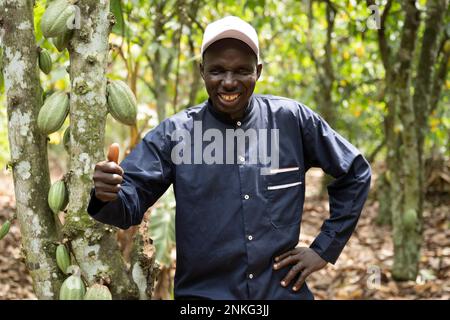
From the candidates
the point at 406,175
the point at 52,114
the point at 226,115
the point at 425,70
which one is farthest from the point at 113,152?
the point at 425,70

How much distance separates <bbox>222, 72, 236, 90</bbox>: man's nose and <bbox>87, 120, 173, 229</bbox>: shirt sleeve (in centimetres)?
24

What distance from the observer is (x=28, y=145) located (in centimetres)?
190

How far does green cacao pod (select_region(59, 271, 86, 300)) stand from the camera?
1.80 meters

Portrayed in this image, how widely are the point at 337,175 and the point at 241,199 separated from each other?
366mm

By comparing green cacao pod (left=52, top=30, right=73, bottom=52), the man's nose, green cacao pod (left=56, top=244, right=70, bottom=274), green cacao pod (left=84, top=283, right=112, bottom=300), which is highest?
green cacao pod (left=52, top=30, right=73, bottom=52)

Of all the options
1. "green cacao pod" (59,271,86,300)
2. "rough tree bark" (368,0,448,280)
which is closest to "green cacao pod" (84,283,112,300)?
"green cacao pod" (59,271,86,300)

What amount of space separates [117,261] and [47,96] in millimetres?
612

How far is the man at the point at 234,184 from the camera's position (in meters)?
1.83

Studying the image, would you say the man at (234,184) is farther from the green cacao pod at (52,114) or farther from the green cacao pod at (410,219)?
the green cacao pod at (410,219)

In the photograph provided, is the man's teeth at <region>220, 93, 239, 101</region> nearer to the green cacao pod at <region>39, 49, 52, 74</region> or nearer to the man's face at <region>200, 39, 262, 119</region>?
the man's face at <region>200, 39, 262, 119</region>

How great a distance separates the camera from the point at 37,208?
192 centimetres

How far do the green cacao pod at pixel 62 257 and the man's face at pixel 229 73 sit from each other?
68 centimetres

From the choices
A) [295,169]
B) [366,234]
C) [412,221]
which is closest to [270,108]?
[295,169]

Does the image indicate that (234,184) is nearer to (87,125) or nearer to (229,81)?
(229,81)
